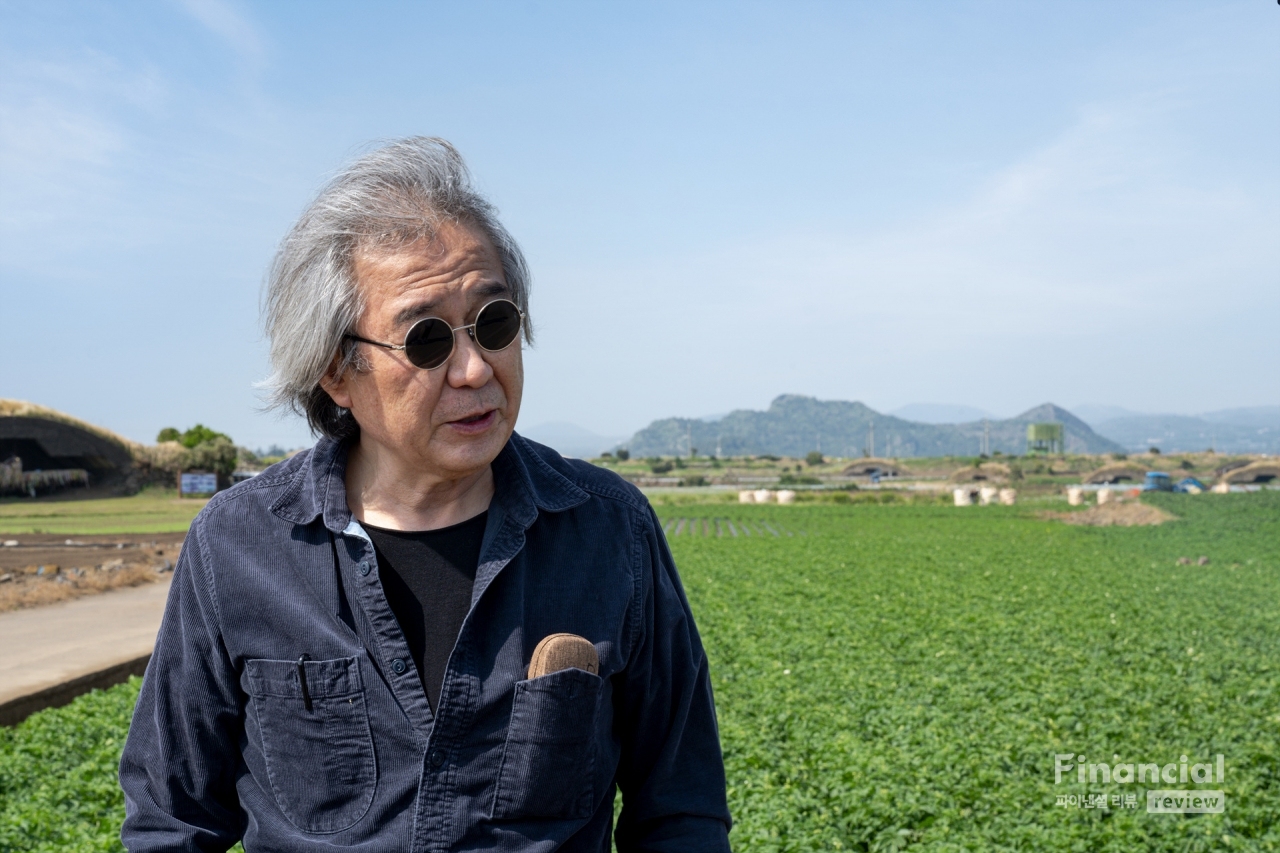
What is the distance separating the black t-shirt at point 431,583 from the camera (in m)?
1.63

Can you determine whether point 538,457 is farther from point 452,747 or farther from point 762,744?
point 762,744

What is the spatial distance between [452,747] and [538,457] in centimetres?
53

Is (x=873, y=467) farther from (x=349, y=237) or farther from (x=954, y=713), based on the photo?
(x=349, y=237)

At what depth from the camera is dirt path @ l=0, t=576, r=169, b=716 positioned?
26.4 ft

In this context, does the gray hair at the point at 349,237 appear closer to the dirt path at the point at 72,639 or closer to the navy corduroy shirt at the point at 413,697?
the navy corduroy shirt at the point at 413,697

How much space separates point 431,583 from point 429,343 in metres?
0.41

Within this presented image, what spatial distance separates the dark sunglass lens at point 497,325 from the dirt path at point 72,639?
22.0 ft

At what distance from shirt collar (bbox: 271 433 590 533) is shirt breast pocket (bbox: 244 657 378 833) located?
0.25 metres

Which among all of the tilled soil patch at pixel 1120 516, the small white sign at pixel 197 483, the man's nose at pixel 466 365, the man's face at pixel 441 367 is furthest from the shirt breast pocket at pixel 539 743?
the small white sign at pixel 197 483

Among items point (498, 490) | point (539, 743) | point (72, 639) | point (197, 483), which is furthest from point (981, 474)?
point (539, 743)

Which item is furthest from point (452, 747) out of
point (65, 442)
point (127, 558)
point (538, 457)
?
point (65, 442)

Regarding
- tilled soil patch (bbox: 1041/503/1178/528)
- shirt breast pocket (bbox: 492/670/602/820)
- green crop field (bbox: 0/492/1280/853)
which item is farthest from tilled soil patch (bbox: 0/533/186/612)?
tilled soil patch (bbox: 1041/503/1178/528)

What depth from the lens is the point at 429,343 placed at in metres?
1.62

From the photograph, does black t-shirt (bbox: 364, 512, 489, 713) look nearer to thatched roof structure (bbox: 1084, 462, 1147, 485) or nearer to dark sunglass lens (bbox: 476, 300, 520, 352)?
dark sunglass lens (bbox: 476, 300, 520, 352)
